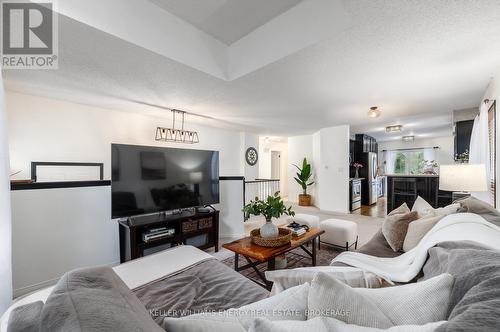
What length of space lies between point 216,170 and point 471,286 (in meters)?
3.11

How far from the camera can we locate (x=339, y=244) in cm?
292

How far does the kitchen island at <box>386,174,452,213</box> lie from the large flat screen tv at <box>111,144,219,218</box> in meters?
3.85

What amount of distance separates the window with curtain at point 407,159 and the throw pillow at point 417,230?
25.7ft

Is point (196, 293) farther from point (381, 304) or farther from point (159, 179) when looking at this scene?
point (159, 179)

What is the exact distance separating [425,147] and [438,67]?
7.57 metres

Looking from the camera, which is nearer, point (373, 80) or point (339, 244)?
point (373, 80)

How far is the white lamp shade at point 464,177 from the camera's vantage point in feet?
6.89

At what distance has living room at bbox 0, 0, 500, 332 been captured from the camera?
677mm

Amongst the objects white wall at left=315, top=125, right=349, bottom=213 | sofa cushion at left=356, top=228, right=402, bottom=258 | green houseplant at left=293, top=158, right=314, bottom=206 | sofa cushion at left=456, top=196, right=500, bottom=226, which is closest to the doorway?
green houseplant at left=293, top=158, right=314, bottom=206

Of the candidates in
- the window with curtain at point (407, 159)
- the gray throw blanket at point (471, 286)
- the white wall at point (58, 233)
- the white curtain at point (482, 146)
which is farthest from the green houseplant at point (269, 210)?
the window with curtain at point (407, 159)

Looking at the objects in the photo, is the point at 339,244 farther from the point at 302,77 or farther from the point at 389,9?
the point at 389,9

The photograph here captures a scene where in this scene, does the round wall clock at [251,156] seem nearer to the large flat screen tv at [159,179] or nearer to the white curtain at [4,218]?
the large flat screen tv at [159,179]

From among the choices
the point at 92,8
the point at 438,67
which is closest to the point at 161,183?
the point at 92,8

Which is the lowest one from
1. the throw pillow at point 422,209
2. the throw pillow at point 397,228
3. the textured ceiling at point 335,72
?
the throw pillow at point 397,228
